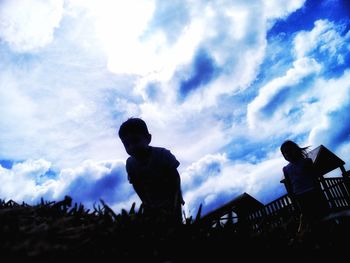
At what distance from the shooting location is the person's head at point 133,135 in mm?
3225

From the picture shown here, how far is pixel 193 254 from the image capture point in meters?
0.98

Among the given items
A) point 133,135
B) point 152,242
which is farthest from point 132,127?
point 152,242

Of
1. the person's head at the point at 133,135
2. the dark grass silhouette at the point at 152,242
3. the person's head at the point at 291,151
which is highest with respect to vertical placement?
the person's head at the point at 291,151

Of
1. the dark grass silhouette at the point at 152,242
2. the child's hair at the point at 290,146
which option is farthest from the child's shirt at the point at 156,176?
the child's hair at the point at 290,146

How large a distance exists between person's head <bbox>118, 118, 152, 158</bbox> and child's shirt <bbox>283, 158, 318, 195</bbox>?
13.8ft

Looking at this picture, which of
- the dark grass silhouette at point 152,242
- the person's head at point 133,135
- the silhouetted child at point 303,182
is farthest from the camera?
the silhouetted child at point 303,182

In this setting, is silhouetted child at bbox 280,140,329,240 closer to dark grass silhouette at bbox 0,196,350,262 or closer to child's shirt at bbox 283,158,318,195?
child's shirt at bbox 283,158,318,195

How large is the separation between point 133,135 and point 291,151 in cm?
423

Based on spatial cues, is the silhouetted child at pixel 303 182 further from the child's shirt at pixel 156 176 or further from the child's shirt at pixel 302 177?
the child's shirt at pixel 156 176

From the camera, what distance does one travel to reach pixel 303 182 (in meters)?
5.79

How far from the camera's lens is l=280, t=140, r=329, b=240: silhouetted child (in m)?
5.66

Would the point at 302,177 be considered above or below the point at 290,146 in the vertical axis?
below

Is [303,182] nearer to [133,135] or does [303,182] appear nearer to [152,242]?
[133,135]

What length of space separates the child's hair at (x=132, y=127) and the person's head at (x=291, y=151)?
396 cm
